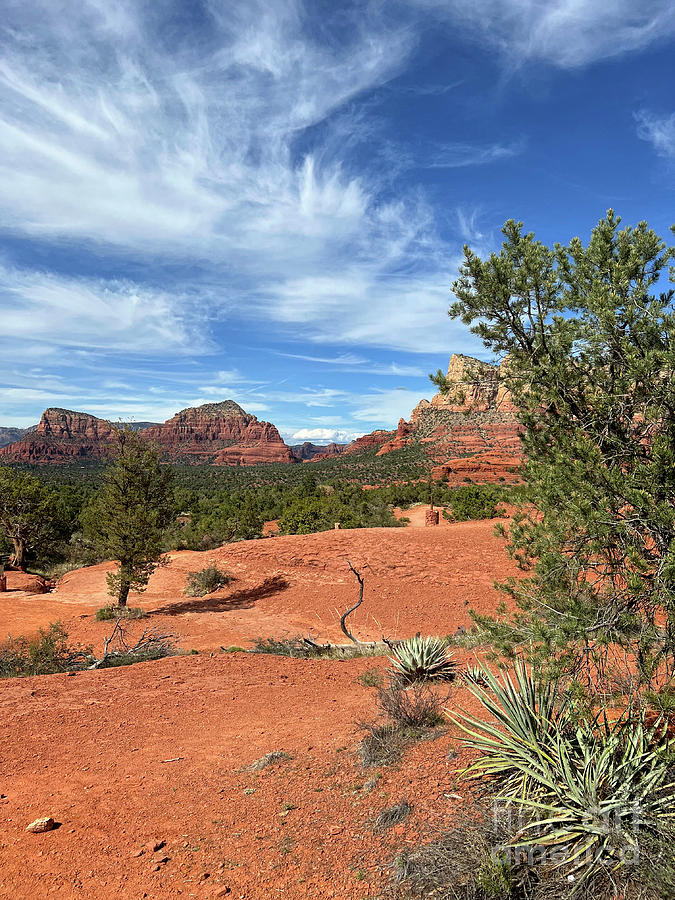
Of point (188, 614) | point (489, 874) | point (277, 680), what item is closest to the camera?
point (489, 874)

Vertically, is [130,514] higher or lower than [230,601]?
higher

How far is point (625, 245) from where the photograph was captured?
13.3ft

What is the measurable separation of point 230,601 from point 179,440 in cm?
18010

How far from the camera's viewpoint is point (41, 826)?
4.09m

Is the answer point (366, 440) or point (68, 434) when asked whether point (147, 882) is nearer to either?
point (366, 440)

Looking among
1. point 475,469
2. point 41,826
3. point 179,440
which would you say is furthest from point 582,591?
point 179,440

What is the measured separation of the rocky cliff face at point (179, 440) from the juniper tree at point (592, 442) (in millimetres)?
154000

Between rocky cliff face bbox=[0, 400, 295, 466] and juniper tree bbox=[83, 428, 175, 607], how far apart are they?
462 feet

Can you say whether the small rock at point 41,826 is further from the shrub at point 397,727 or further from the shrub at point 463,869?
the shrub at point 463,869

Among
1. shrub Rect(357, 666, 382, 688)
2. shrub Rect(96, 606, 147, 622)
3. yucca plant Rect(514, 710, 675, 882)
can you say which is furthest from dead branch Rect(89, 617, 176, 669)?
yucca plant Rect(514, 710, 675, 882)

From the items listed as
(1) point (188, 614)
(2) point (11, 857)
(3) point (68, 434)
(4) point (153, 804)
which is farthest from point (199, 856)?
(3) point (68, 434)

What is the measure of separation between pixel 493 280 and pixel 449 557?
14669 millimetres

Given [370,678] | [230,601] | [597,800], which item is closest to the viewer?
[597,800]

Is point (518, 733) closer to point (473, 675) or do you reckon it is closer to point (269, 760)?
point (473, 675)
